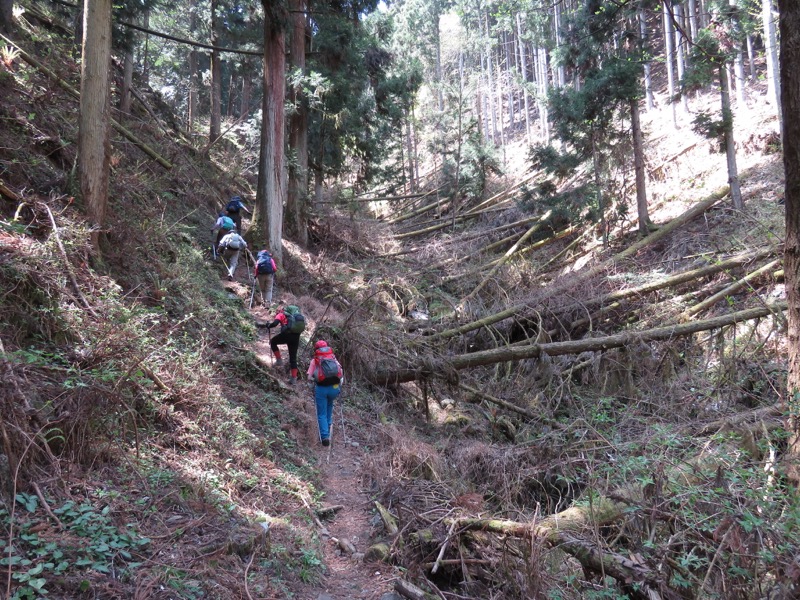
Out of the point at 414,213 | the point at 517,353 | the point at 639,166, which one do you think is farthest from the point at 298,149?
the point at 414,213

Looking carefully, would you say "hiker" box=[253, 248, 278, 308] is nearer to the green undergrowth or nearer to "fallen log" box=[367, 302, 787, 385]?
the green undergrowth

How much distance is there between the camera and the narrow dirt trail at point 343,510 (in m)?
4.83

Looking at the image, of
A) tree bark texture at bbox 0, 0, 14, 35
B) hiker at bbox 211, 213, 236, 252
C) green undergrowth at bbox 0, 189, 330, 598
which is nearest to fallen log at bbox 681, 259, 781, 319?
green undergrowth at bbox 0, 189, 330, 598

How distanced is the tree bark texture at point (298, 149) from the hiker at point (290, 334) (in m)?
7.38

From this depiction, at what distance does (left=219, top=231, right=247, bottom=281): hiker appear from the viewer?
11398 mm

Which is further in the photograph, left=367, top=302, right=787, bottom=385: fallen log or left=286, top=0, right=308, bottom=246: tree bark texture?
left=286, top=0, right=308, bottom=246: tree bark texture

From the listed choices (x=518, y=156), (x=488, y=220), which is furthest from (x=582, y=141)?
(x=518, y=156)

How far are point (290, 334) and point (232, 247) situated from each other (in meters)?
3.80

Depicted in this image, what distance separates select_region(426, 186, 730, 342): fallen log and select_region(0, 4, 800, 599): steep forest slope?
91 millimetres

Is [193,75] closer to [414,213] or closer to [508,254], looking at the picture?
[414,213]

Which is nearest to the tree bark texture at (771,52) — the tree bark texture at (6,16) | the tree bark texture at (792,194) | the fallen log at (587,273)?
the fallen log at (587,273)

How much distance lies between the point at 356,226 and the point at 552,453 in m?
12.6

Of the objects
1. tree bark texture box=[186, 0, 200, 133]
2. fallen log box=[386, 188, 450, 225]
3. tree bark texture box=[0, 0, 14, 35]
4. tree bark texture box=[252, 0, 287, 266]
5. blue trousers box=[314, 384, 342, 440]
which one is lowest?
blue trousers box=[314, 384, 342, 440]

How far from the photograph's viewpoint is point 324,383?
7.63 metres
